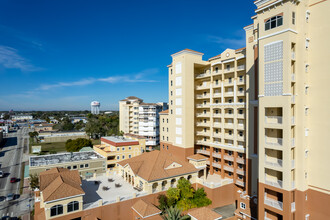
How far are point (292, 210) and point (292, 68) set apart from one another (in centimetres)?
1696

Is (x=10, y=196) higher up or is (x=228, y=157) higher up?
(x=228, y=157)

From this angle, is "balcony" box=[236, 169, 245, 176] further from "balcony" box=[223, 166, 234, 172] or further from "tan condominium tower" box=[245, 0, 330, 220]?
"tan condominium tower" box=[245, 0, 330, 220]

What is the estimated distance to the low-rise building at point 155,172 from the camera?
1362 inches

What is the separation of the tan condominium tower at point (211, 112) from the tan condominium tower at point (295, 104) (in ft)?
38.9

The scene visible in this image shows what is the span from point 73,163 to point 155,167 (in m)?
22.8

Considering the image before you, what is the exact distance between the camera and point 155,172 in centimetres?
3541

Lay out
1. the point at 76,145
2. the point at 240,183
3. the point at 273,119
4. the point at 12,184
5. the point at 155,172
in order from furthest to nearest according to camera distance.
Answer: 1. the point at 76,145
2. the point at 12,184
3. the point at 240,183
4. the point at 155,172
5. the point at 273,119

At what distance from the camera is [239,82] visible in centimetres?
3919

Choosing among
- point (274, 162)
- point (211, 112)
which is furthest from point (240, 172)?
point (274, 162)

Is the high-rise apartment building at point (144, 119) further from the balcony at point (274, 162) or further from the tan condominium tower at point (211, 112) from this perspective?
the balcony at point (274, 162)

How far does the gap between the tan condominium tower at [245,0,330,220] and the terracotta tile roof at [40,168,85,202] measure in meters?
25.7

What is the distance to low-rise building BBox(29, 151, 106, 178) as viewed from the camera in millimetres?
45806

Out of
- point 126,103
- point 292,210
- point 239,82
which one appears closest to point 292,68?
point 239,82

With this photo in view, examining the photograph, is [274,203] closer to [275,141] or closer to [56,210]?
[275,141]
